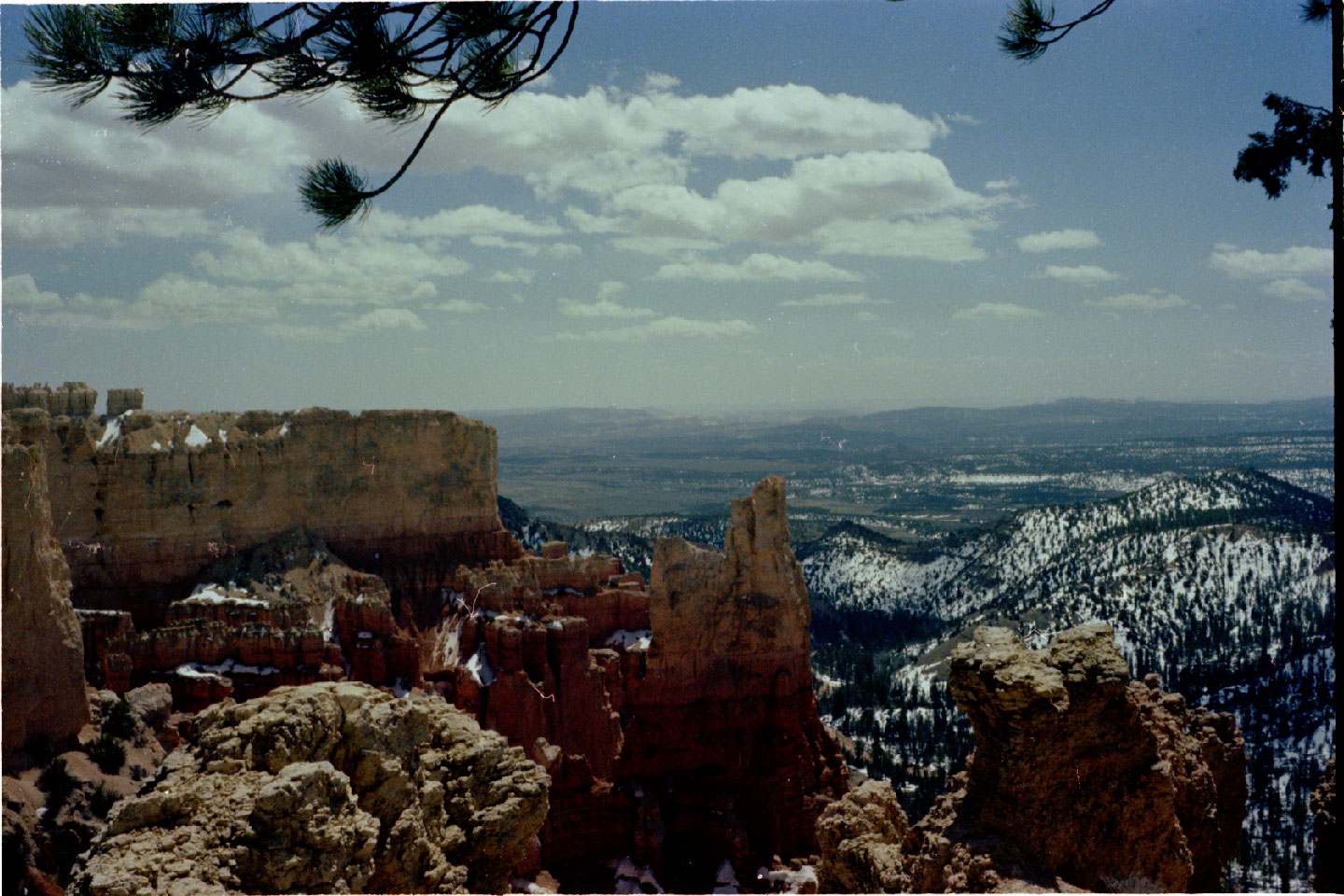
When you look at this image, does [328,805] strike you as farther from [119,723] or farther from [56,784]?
[119,723]

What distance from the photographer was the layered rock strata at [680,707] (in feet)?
76.9

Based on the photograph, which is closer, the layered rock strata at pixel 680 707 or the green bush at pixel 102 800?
the green bush at pixel 102 800

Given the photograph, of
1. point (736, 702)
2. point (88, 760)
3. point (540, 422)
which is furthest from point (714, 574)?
point (540, 422)

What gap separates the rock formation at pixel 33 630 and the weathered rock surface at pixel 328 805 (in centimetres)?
953

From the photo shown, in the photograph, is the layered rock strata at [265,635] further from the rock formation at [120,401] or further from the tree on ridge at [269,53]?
the tree on ridge at [269,53]

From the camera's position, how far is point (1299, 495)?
78.4 meters

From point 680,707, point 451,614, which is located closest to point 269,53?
point 680,707

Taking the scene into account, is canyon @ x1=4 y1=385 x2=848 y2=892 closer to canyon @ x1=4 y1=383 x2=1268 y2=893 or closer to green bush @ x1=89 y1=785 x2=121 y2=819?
canyon @ x1=4 y1=383 x2=1268 y2=893

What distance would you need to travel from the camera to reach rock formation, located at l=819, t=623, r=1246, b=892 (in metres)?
7.72

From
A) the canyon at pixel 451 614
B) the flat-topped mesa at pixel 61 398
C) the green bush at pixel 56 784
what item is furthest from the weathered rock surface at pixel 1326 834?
the flat-topped mesa at pixel 61 398

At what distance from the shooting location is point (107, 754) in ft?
48.0

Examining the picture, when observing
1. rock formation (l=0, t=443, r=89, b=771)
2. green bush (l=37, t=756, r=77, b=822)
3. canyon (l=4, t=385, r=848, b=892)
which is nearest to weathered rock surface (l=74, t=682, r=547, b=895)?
green bush (l=37, t=756, r=77, b=822)

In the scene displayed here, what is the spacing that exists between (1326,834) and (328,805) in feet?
30.9

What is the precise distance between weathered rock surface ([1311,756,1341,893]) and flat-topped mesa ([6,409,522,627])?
96.7 ft
